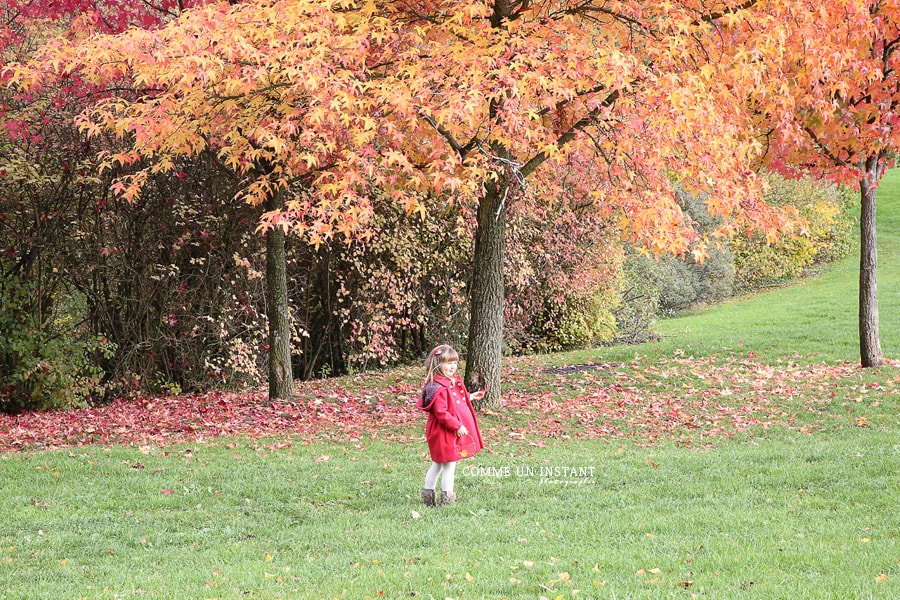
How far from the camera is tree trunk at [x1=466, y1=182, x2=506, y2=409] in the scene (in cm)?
1020

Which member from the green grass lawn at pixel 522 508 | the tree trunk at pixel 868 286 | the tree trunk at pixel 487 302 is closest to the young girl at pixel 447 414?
the green grass lawn at pixel 522 508

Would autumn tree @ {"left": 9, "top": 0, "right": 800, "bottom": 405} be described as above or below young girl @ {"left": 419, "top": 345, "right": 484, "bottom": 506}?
above

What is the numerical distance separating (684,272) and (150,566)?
946 inches

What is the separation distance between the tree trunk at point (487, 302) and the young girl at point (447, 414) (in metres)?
4.05

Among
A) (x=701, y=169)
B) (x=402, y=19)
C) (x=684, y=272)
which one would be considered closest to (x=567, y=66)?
(x=701, y=169)

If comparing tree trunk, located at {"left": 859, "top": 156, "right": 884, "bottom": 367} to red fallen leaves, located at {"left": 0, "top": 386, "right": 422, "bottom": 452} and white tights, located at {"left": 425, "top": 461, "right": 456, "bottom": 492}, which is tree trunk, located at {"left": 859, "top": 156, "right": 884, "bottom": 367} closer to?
red fallen leaves, located at {"left": 0, "top": 386, "right": 422, "bottom": 452}

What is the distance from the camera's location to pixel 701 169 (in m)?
7.92

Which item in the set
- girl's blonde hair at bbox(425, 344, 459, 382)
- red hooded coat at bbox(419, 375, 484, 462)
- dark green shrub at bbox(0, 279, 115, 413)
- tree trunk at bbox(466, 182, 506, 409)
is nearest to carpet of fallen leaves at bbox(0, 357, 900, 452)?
tree trunk at bbox(466, 182, 506, 409)

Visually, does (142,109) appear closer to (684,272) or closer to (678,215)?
(678,215)

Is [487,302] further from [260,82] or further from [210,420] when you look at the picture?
[260,82]

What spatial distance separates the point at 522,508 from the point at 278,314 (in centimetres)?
552

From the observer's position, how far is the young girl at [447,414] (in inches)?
234

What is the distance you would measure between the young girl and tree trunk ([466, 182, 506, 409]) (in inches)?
160

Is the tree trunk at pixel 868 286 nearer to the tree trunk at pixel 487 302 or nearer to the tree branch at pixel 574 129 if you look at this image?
the tree branch at pixel 574 129
